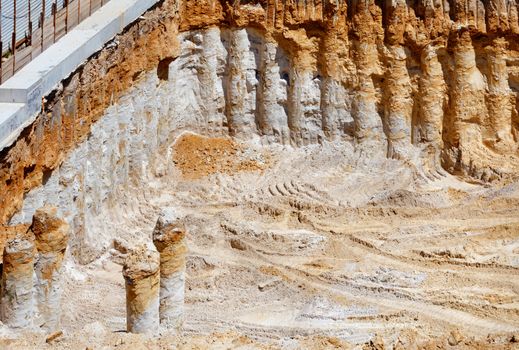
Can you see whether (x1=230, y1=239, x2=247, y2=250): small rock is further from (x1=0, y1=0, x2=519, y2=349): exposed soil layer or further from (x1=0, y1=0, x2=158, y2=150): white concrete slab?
(x1=0, y1=0, x2=158, y2=150): white concrete slab

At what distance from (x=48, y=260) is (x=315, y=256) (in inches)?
195

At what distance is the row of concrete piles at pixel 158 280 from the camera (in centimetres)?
1516

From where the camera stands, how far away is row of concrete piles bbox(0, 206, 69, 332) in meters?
15.3

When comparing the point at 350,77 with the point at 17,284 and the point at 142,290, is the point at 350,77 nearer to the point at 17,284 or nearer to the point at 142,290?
the point at 142,290

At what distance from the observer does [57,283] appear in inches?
635

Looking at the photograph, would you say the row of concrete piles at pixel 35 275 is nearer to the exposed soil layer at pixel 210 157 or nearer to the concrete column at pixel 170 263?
the concrete column at pixel 170 263

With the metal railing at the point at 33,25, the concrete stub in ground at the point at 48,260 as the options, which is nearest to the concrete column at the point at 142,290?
the concrete stub in ground at the point at 48,260

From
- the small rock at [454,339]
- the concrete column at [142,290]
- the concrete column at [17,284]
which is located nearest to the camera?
the small rock at [454,339]

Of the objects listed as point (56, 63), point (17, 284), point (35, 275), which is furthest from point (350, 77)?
point (17, 284)

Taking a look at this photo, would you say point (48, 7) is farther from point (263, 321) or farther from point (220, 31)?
point (263, 321)

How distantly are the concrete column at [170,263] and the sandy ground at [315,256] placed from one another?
1.25 ft

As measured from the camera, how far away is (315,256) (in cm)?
1956

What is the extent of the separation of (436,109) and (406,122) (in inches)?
21.9

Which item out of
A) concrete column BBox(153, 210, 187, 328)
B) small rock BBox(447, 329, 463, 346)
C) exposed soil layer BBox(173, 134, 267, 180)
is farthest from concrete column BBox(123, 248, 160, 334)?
exposed soil layer BBox(173, 134, 267, 180)
